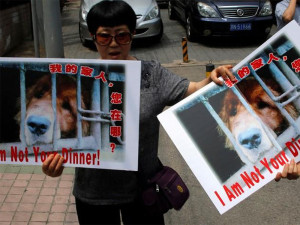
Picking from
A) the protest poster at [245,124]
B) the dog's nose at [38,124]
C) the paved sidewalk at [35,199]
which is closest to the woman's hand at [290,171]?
the protest poster at [245,124]

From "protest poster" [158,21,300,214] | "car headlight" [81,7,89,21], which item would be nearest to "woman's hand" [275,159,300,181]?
"protest poster" [158,21,300,214]

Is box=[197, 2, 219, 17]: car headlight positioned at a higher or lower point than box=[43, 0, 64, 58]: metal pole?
lower

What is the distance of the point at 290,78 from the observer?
6.06 ft

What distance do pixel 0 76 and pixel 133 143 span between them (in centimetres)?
67

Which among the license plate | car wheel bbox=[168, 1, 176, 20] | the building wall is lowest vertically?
car wheel bbox=[168, 1, 176, 20]

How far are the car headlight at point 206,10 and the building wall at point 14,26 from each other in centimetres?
426

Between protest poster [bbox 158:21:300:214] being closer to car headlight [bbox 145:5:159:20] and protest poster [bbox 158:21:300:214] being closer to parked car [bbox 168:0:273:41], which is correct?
parked car [bbox 168:0:273:41]

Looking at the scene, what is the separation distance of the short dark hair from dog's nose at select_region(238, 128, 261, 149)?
686 millimetres

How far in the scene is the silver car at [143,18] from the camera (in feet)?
31.6

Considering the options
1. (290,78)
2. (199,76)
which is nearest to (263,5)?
(199,76)

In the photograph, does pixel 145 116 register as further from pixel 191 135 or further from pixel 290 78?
pixel 290 78

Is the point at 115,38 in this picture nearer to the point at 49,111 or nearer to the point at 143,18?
the point at 49,111

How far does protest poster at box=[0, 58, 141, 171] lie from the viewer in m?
1.88

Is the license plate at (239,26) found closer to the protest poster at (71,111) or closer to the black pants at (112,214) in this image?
the black pants at (112,214)
